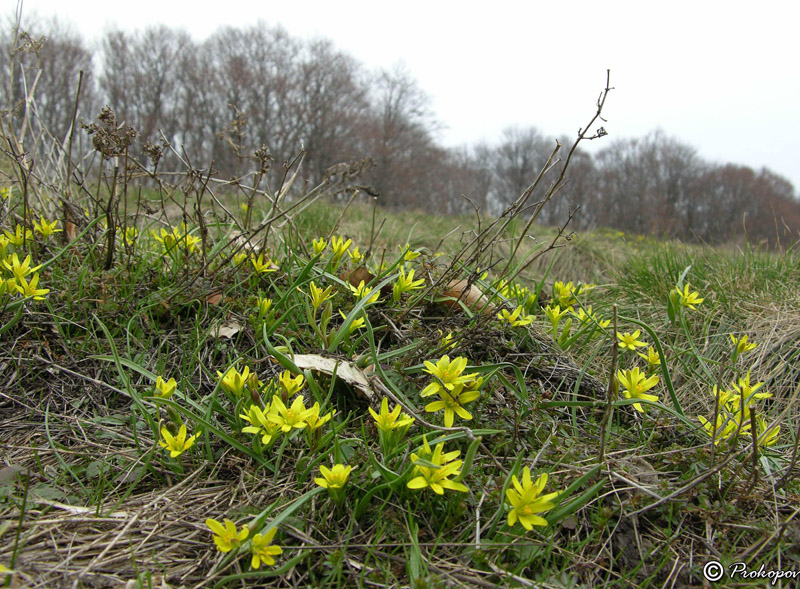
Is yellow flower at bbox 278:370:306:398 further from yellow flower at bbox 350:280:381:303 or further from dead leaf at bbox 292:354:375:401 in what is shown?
yellow flower at bbox 350:280:381:303

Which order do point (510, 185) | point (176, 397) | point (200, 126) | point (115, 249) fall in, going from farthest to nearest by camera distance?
point (510, 185), point (200, 126), point (115, 249), point (176, 397)

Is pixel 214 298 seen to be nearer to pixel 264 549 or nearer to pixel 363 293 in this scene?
pixel 363 293

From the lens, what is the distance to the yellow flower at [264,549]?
93cm

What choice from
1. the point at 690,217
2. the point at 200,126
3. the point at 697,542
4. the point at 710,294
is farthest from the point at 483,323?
the point at 690,217

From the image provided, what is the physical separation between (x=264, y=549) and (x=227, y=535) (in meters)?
0.08

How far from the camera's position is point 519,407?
4.91 feet

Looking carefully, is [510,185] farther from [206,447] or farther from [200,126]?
[206,447]

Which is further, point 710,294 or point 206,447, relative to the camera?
point 710,294

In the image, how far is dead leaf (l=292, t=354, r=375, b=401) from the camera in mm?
1404

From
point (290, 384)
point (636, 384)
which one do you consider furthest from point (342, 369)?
point (636, 384)

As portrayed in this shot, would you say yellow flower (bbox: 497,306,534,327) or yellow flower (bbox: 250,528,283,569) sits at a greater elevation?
yellow flower (bbox: 497,306,534,327)

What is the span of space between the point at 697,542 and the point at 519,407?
0.55 m

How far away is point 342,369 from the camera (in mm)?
1438

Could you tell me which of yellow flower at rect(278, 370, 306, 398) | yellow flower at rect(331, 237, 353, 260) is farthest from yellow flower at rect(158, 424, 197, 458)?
Result: yellow flower at rect(331, 237, 353, 260)
